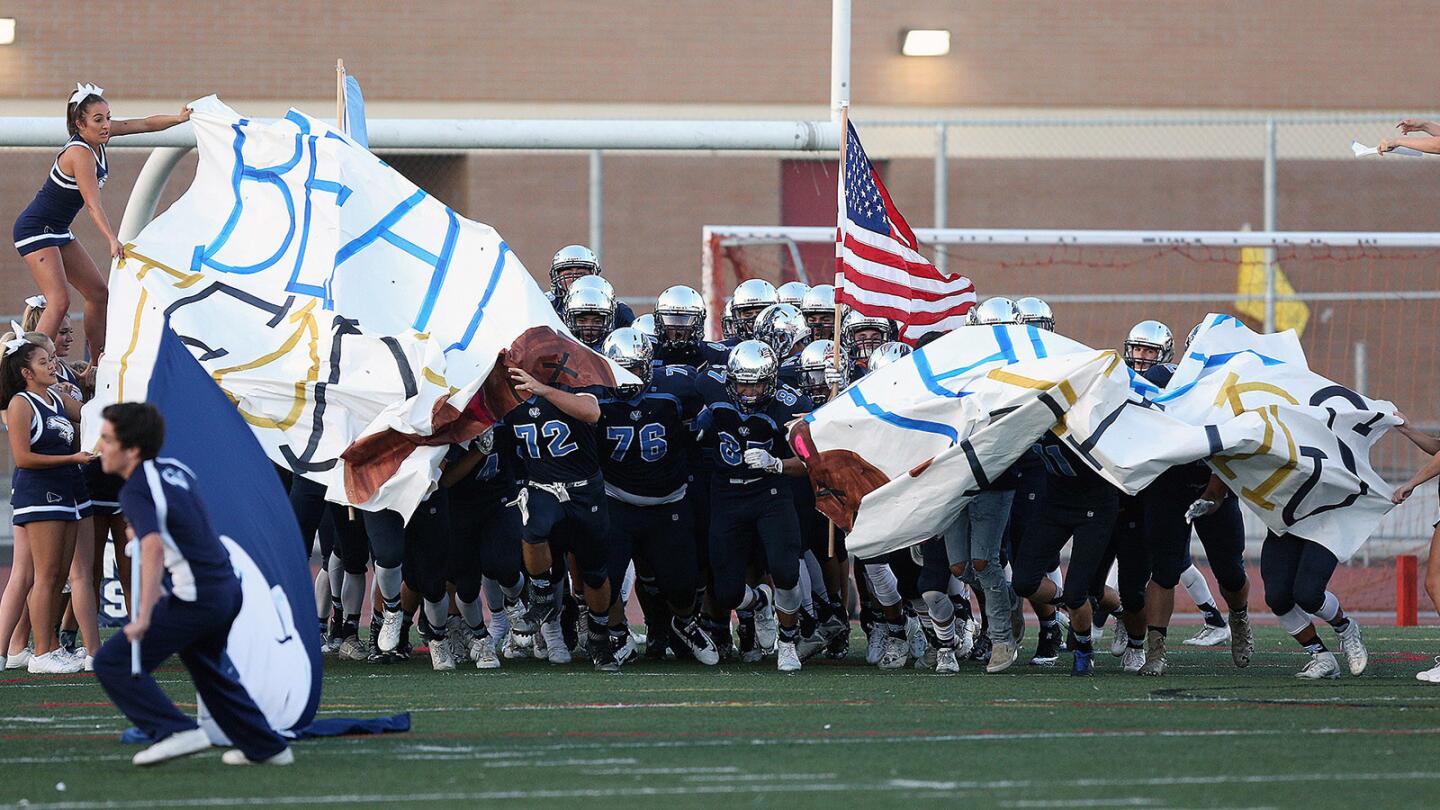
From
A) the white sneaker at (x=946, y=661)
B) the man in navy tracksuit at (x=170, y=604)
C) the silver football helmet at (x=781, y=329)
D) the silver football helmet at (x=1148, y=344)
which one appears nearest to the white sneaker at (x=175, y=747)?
the man in navy tracksuit at (x=170, y=604)

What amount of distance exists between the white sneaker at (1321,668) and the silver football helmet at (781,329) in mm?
3360

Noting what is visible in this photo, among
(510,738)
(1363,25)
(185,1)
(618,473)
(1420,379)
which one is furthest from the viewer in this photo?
(1363,25)

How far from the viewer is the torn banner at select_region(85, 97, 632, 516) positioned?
31.4 ft

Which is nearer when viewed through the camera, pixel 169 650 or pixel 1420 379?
pixel 169 650

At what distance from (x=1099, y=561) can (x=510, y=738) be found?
11.8 ft

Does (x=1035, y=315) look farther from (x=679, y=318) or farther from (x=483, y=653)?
(x=483, y=653)

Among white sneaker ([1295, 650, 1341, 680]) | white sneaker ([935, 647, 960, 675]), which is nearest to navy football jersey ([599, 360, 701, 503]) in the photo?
white sneaker ([935, 647, 960, 675])

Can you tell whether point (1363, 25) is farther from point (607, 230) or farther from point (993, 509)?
point (993, 509)

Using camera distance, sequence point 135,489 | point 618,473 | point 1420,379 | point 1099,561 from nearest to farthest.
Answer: point 135,489 < point 1099,561 < point 618,473 < point 1420,379

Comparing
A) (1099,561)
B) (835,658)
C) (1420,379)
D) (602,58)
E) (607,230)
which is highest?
(602,58)

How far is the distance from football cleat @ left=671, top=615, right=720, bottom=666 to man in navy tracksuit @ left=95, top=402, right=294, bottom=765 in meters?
4.25

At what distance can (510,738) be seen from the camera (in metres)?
7.36

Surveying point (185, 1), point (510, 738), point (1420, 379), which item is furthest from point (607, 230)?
point (510, 738)

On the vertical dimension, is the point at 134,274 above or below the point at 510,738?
above
